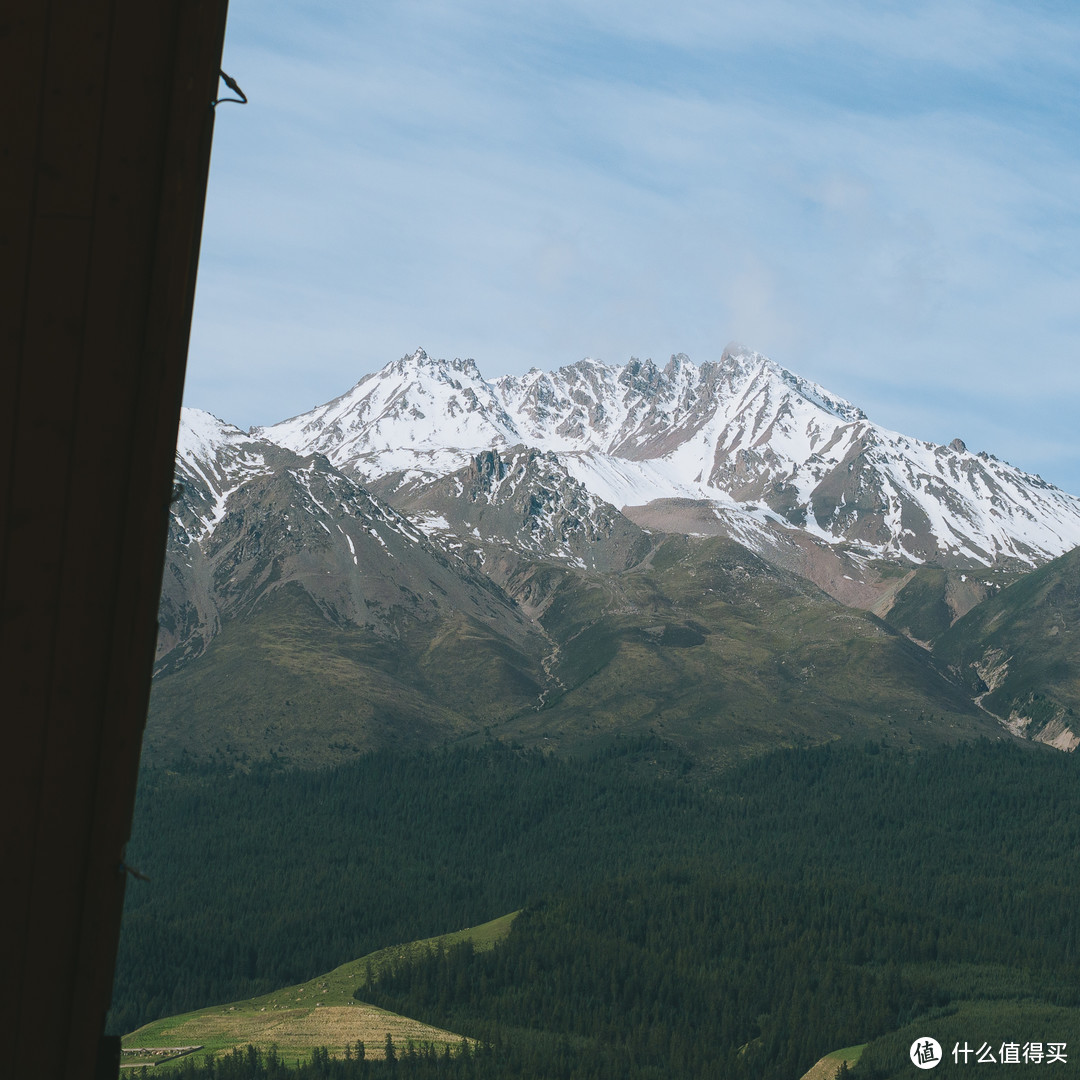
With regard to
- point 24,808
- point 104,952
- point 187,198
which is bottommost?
point 104,952

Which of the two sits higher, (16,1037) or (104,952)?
(104,952)

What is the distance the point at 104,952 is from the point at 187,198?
17.0 feet

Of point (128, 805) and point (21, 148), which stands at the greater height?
point (21, 148)

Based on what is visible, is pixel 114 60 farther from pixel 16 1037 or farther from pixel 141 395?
pixel 16 1037

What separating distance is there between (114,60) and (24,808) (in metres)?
4.98

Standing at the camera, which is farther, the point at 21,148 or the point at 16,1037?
the point at 16,1037

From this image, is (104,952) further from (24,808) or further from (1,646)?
(1,646)

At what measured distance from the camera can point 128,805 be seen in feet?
32.1

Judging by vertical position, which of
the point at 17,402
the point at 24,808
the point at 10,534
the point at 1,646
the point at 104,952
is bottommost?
the point at 104,952

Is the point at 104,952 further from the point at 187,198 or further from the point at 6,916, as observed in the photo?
the point at 187,198

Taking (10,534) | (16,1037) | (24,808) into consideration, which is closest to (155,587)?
(10,534)

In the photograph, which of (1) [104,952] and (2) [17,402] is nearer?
(2) [17,402]

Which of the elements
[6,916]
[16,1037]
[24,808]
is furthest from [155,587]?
Result: [16,1037]

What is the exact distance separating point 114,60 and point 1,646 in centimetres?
391
